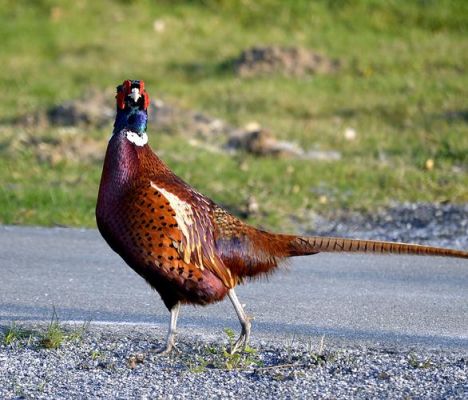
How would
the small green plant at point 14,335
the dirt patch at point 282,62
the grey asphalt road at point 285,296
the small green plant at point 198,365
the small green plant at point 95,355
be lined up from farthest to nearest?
the dirt patch at point 282,62 → the grey asphalt road at point 285,296 → the small green plant at point 14,335 → the small green plant at point 95,355 → the small green plant at point 198,365

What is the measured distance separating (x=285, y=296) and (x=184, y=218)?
5.90 ft

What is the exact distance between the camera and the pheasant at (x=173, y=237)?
4758 millimetres

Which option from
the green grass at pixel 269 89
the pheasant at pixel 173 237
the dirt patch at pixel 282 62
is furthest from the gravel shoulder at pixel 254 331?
the dirt patch at pixel 282 62

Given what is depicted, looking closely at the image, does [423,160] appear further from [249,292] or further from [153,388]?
[153,388]

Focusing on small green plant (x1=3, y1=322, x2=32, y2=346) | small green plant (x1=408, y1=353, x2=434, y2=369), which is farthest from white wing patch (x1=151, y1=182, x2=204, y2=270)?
small green plant (x1=408, y1=353, x2=434, y2=369)

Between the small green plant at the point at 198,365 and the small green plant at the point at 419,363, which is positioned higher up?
the small green plant at the point at 419,363

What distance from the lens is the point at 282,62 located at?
14.8m

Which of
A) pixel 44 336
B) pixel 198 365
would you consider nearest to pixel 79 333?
pixel 44 336

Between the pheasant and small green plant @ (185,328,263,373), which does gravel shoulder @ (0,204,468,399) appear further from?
the pheasant

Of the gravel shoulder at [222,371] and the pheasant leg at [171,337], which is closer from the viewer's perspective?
the gravel shoulder at [222,371]

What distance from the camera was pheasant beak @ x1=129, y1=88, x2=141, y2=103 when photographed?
5.01m

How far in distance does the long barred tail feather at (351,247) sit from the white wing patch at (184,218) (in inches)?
20.0

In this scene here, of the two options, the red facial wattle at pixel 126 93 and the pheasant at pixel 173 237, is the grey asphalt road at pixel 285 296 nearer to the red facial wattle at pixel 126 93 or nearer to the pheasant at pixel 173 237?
the pheasant at pixel 173 237

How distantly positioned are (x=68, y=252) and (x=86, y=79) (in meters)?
7.62
